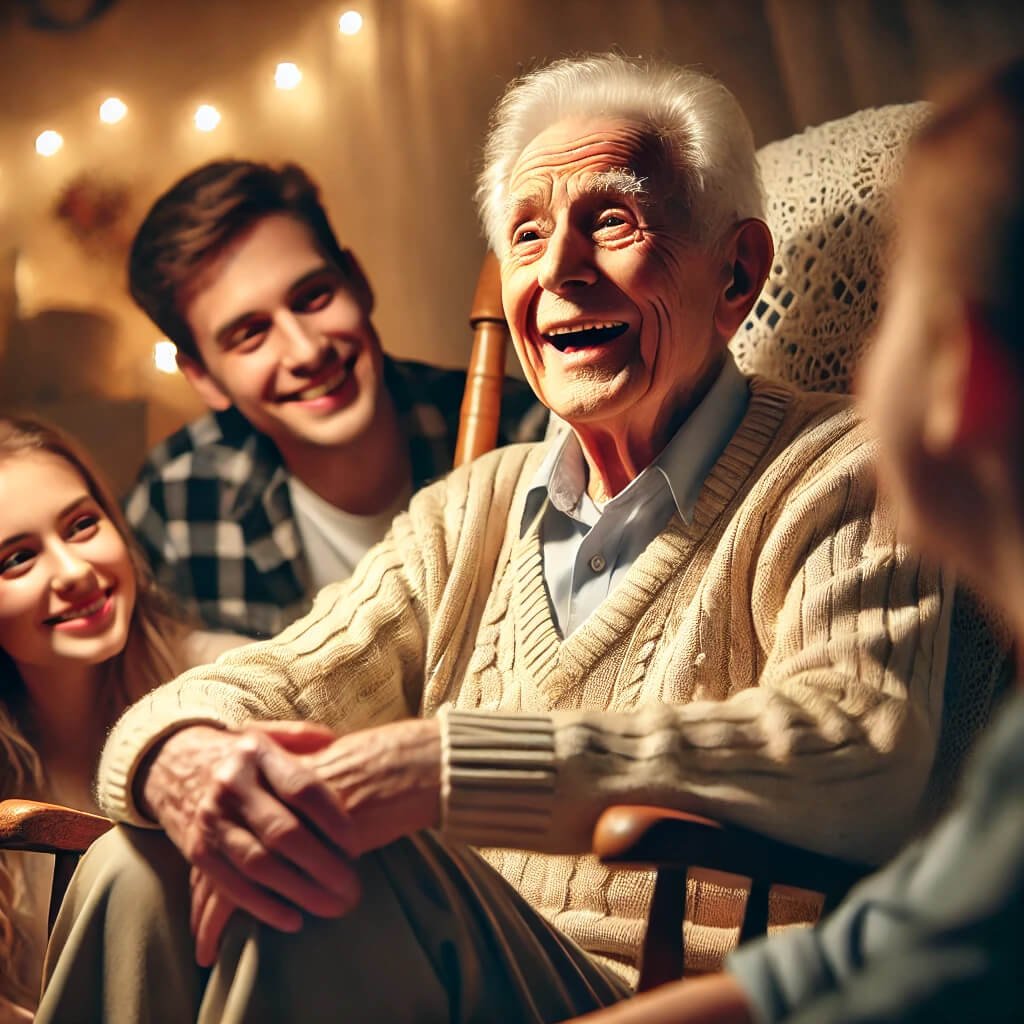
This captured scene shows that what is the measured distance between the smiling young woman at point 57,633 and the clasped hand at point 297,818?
0.77m

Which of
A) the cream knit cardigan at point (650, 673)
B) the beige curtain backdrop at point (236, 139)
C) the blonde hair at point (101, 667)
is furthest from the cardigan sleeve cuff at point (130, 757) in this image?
the beige curtain backdrop at point (236, 139)

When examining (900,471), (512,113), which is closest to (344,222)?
(512,113)

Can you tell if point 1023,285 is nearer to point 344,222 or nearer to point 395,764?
point 395,764

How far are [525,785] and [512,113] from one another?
0.82m

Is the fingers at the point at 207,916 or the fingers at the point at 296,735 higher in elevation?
the fingers at the point at 296,735

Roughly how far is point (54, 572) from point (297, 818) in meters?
0.87

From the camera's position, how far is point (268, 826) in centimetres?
108

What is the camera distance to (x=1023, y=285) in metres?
0.65

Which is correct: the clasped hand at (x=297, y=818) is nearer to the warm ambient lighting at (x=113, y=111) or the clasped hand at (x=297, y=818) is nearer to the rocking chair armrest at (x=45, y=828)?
the rocking chair armrest at (x=45, y=828)

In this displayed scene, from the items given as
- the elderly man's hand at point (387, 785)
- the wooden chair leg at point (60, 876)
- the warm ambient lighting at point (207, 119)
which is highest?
the warm ambient lighting at point (207, 119)

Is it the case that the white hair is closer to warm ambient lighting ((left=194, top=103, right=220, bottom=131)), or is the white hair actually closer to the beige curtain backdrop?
the beige curtain backdrop

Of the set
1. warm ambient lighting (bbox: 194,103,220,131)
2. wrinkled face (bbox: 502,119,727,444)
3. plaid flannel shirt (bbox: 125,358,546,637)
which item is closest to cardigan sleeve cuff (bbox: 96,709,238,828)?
wrinkled face (bbox: 502,119,727,444)

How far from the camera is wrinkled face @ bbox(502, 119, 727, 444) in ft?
4.56

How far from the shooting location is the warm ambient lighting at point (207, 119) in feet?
7.37
